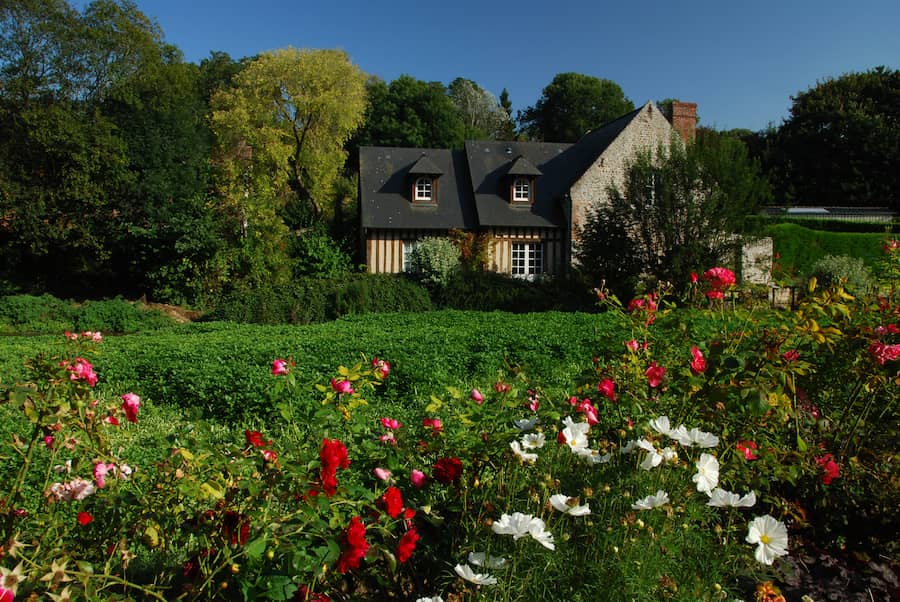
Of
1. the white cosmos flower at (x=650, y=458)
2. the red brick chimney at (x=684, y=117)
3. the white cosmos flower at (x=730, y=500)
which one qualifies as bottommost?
the white cosmos flower at (x=730, y=500)

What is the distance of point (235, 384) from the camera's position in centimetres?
693

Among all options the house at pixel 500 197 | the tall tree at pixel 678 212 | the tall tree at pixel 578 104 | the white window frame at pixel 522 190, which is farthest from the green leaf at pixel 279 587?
the tall tree at pixel 578 104

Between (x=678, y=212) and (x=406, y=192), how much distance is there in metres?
9.14

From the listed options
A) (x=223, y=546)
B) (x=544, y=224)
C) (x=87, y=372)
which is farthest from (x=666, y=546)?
(x=544, y=224)

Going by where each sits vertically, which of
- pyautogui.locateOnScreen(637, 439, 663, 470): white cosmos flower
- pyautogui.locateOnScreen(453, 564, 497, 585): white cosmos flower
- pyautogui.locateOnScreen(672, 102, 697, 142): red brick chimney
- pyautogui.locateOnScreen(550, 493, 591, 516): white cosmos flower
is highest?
pyautogui.locateOnScreen(672, 102, 697, 142): red brick chimney

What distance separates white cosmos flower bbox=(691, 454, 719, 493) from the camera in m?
2.19

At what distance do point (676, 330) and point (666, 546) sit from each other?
1.64m

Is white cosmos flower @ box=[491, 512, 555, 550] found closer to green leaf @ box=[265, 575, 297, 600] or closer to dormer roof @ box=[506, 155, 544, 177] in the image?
green leaf @ box=[265, 575, 297, 600]

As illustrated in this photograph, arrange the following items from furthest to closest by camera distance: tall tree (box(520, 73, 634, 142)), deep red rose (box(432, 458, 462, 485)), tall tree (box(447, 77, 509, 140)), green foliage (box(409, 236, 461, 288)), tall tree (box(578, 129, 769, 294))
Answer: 1. tall tree (box(447, 77, 509, 140))
2. tall tree (box(520, 73, 634, 142))
3. green foliage (box(409, 236, 461, 288))
4. tall tree (box(578, 129, 769, 294))
5. deep red rose (box(432, 458, 462, 485))

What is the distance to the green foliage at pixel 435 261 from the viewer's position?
18.3 meters

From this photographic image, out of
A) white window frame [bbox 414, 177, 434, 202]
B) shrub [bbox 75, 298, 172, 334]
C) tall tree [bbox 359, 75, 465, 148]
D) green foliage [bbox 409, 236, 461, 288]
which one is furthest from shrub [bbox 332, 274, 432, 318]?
tall tree [bbox 359, 75, 465, 148]

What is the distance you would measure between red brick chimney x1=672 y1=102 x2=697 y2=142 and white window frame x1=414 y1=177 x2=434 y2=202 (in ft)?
31.1

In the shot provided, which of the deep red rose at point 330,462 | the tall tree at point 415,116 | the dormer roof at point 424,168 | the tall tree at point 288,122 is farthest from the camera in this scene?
the tall tree at point 415,116

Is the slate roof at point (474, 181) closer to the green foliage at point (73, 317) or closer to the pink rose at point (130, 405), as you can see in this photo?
the green foliage at point (73, 317)
